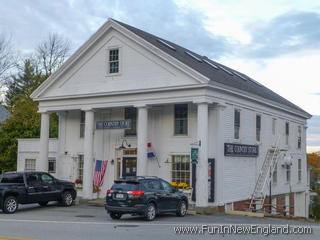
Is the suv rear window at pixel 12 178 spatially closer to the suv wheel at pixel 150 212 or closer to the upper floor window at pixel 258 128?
the suv wheel at pixel 150 212

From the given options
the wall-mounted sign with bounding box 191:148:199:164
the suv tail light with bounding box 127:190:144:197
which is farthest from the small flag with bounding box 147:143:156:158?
the suv tail light with bounding box 127:190:144:197

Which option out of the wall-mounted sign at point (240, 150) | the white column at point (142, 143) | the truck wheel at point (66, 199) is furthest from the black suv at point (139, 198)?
the wall-mounted sign at point (240, 150)

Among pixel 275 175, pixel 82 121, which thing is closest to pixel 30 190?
pixel 82 121

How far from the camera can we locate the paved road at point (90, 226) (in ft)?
43.8

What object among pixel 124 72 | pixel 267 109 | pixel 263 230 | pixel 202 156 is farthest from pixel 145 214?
pixel 267 109

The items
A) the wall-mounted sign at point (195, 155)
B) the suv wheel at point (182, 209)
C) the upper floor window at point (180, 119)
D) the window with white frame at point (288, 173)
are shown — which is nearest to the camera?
the suv wheel at point (182, 209)

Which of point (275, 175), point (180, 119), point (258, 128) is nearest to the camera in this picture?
point (180, 119)

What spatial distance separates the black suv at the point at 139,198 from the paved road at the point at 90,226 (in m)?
0.37

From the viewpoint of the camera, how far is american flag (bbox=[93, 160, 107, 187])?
2719 centimetres

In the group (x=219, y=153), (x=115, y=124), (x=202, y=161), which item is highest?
(x=115, y=124)

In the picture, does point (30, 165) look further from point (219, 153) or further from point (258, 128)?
point (258, 128)

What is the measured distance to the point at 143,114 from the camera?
24.0 meters

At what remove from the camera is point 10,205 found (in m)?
20.2

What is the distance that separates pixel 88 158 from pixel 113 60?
17.4 ft
